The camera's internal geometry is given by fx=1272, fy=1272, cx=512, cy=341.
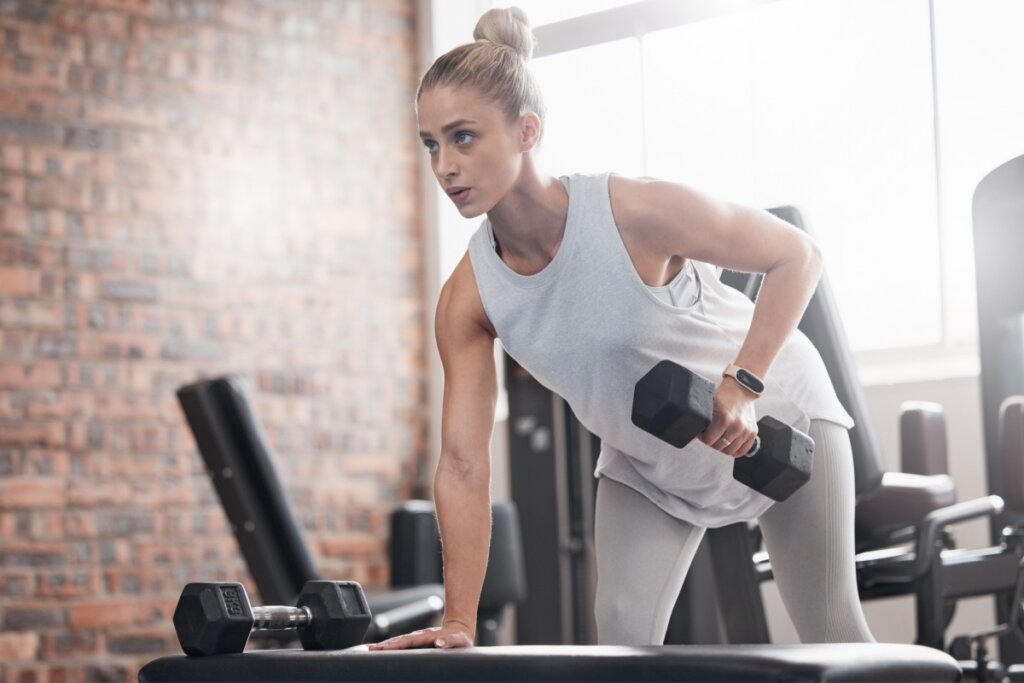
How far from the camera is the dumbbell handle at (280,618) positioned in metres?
1.61

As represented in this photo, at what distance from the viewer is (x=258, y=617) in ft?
5.24

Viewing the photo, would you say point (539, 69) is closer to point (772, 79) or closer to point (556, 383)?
point (772, 79)

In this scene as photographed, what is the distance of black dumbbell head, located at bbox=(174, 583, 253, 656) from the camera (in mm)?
1541

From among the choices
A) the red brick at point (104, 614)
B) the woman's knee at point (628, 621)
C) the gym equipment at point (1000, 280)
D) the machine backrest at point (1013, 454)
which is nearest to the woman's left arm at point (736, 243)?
the woman's knee at point (628, 621)

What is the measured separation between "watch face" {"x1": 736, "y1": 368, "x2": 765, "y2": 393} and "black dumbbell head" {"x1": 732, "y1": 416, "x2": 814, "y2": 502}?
48 mm

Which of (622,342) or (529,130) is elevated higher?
(529,130)


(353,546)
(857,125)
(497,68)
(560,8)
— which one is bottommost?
(353,546)

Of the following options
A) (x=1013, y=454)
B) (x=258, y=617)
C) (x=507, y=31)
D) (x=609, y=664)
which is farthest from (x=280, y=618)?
(x=1013, y=454)

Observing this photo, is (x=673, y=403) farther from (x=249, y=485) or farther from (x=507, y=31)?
(x=249, y=485)

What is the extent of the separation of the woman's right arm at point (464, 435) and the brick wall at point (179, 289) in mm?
2903

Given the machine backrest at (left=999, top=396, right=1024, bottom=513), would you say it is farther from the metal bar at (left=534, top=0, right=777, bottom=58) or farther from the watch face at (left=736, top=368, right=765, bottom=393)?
the metal bar at (left=534, top=0, right=777, bottom=58)

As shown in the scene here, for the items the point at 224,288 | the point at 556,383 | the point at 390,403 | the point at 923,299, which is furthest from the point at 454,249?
the point at 556,383

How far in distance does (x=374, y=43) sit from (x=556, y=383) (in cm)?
397

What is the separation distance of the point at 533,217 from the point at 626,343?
191mm
